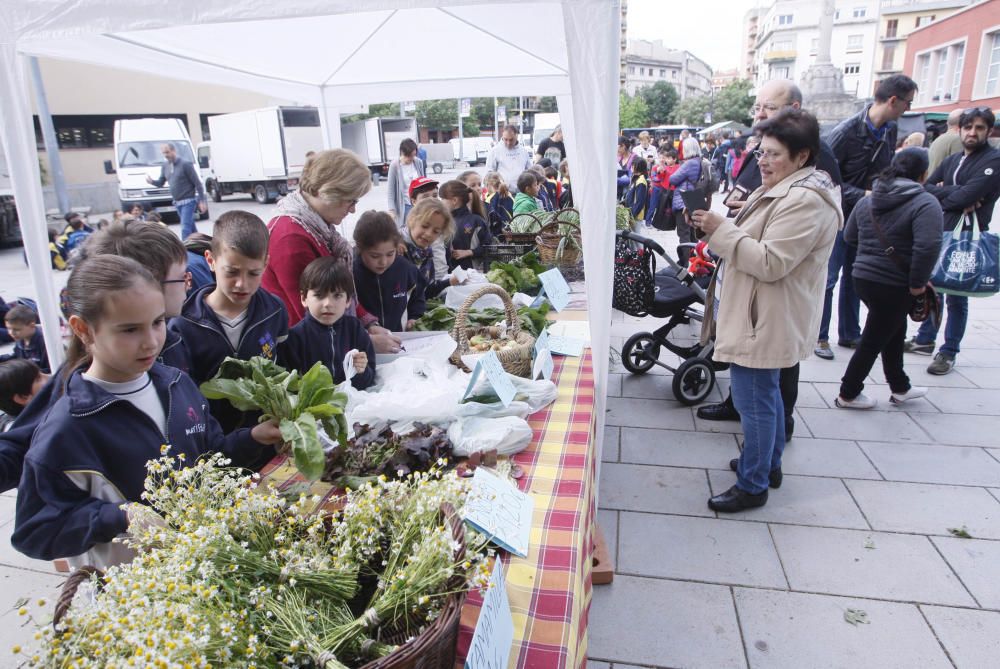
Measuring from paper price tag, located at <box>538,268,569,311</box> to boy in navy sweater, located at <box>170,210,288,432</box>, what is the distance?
184cm

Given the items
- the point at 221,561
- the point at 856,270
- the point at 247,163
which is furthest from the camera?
the point at 247,163

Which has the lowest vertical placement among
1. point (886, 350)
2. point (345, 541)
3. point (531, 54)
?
point (886, 350)

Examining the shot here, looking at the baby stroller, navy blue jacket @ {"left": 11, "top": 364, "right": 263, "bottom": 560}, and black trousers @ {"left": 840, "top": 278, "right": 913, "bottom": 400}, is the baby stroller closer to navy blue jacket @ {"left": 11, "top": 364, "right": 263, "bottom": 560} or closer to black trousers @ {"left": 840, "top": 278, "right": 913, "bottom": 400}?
black trousers @ {"left": 840, "top": 278, "right": 913, "bottom": 400}

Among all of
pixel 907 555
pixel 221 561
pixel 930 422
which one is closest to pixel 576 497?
pixel 221 561

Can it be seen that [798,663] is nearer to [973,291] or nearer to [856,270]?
[856,270]

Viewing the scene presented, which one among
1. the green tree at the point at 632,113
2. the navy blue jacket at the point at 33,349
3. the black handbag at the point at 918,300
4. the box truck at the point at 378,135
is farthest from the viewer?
the green tree at the point at 632,113

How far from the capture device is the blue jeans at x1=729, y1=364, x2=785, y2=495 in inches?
108

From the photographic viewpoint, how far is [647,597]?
2432 mm

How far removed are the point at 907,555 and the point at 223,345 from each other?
2.98m

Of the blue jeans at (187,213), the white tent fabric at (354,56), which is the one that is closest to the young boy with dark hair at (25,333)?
the white tent fabric at (354,56)

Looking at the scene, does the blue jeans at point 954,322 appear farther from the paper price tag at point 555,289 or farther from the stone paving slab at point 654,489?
the paper price tag at point 555,289

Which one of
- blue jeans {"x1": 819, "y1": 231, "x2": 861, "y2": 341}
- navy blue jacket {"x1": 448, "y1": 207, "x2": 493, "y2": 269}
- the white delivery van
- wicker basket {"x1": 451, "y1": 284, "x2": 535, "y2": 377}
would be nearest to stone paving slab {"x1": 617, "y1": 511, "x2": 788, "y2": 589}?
wicker basket {"x1": 451, "y1": 284, "x2": 535, "y2": 377}

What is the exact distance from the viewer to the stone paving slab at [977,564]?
2379mm

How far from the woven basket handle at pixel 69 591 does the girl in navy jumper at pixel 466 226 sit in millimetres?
3962
